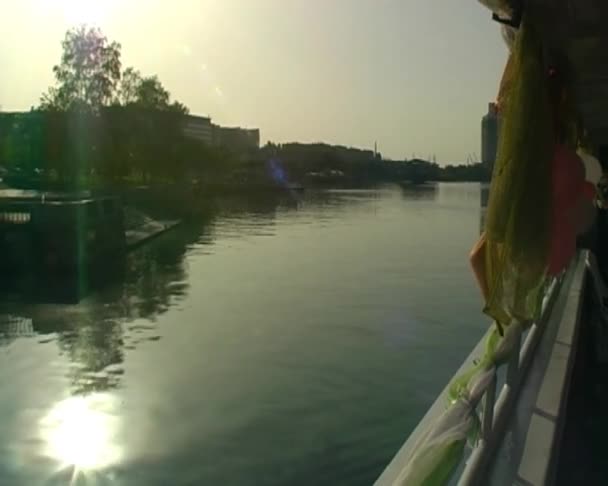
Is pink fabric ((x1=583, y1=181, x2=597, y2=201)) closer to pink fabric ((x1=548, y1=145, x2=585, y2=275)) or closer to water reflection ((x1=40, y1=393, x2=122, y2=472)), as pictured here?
pink fabric ((x1=548, y1=145, x2=585, y2=275))

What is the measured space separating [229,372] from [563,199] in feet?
27.0

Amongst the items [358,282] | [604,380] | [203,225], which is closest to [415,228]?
[203,225]

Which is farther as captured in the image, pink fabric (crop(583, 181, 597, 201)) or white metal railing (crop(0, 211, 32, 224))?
white metal railing (crop(0, 211, 32, 224))

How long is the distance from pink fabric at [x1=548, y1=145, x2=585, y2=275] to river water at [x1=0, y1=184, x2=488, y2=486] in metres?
4.50

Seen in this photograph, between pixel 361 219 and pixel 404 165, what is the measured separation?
83.8 m

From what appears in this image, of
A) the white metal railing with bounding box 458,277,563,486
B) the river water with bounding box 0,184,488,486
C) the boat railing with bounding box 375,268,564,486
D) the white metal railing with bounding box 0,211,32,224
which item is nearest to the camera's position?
the boat railing with bounding box 375,268,564,486

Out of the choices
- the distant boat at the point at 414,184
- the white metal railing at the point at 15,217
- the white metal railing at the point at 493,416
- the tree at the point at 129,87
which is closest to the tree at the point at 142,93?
the tree at the point at 129,87

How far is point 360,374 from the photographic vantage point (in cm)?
987

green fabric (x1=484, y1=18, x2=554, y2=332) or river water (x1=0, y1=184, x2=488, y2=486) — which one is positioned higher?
green fabric (x1=484, y1=18, x2=554, y2=332)

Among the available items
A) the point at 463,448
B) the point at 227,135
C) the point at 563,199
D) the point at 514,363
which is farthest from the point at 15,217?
the point at 227,135

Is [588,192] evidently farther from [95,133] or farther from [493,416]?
[95,133]

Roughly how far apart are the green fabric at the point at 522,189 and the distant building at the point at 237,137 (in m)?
109

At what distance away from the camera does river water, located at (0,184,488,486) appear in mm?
6844

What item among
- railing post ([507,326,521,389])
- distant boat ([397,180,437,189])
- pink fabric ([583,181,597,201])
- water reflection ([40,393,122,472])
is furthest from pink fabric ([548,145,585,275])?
distant boat ([397,180,437,189])
